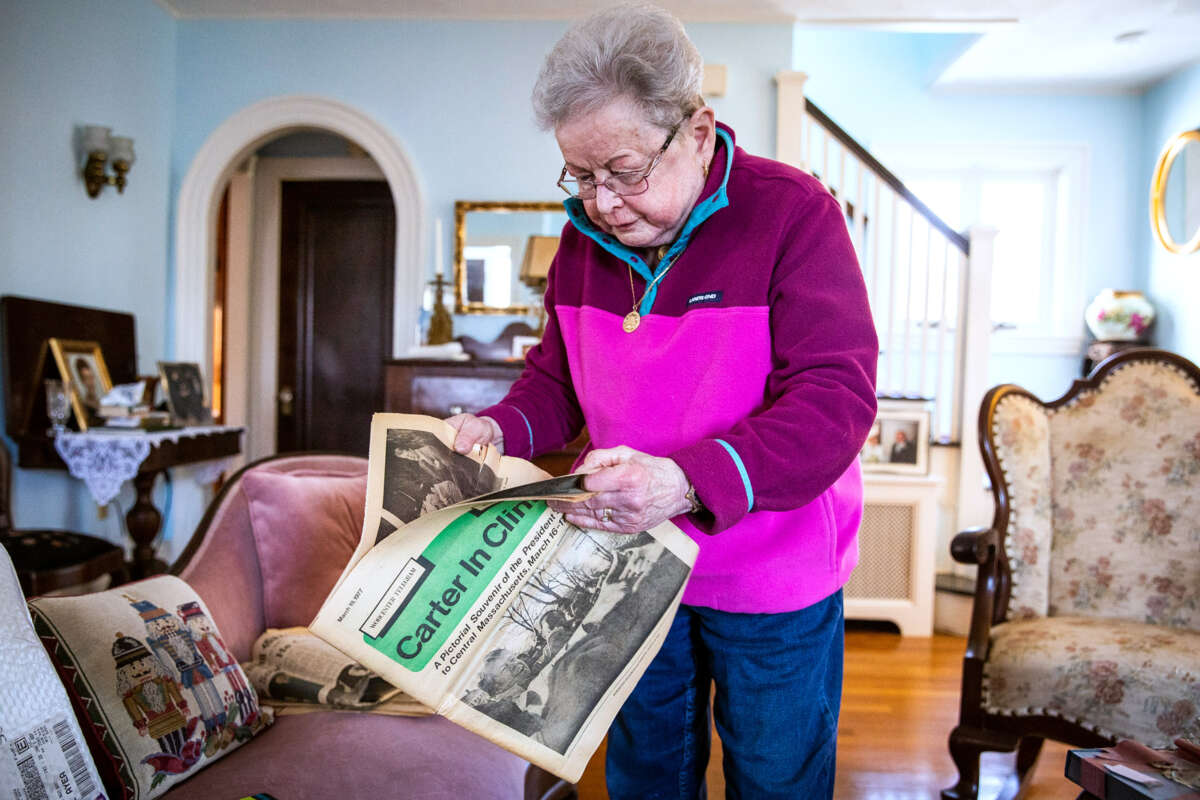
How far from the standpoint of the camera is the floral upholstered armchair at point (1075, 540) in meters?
1.82

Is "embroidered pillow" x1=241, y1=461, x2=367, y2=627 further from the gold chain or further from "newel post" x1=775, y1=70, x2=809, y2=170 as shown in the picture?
"newel post" x1=775, y1=70, x2=809, y2=170

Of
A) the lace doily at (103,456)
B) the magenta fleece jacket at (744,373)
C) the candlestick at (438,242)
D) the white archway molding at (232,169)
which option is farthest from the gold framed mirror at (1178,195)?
the lace doily at (103,456)

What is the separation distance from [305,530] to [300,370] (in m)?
3.41

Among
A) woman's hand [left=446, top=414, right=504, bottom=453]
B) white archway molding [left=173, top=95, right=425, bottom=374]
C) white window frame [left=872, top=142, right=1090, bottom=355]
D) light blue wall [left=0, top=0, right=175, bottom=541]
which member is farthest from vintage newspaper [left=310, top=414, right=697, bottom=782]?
white window frame [left=872, top=142, right=1090, bottom=355]

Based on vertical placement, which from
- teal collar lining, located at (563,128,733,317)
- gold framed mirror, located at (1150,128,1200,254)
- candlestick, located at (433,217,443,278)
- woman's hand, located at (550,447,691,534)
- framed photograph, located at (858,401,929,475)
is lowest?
framed photograph, located at (858,401,929,475)

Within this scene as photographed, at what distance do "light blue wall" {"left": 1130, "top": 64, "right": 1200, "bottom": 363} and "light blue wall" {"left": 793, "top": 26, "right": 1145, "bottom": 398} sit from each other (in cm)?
6

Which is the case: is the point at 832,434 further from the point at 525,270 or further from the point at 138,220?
the point at 138,220

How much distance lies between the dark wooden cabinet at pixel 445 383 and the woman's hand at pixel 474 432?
2230mm

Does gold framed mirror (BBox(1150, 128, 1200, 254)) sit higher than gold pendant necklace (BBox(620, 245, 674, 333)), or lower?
higher

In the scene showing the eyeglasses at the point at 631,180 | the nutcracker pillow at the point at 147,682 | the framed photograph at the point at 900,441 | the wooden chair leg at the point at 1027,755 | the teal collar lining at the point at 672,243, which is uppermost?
the eyeglasses at the point at 631,180

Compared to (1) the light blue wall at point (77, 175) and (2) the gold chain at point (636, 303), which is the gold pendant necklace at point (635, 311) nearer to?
(2) the gold chain at point (636, 303)

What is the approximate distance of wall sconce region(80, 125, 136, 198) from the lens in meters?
3.21

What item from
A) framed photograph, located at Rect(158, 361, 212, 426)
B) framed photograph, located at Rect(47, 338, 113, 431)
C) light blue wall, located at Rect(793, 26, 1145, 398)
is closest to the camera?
framed photograph, located at Rect(47, 338, 113, 431)

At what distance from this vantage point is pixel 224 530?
170 centimetres
